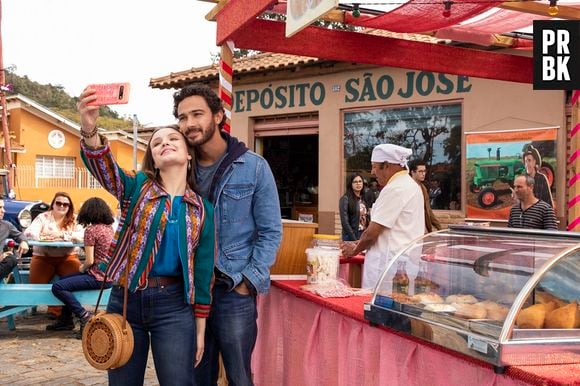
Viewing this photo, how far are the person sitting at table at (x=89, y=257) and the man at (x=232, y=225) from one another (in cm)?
338

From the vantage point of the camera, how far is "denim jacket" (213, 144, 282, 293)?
300 cm

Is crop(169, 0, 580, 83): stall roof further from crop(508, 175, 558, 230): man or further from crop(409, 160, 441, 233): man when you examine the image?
crop(409, 160, 441, 233): man

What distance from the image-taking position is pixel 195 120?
2.95 meters

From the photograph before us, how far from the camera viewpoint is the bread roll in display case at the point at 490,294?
2189 mm

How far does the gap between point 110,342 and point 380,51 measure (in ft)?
12.4

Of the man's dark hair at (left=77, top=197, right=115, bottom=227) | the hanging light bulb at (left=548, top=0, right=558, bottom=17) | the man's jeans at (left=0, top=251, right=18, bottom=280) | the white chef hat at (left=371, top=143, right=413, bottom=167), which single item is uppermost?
the hanging light bulb at (left=548, top=0, right=558, bottom=17)

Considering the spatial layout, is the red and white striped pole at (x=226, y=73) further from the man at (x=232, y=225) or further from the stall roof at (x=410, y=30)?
the man at (x=232, y=225)

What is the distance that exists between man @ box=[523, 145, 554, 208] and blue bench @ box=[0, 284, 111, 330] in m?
5.51

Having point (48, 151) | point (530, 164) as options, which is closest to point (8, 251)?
point (530, 164)

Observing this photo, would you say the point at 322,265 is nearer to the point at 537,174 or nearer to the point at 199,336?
the point at 199,336

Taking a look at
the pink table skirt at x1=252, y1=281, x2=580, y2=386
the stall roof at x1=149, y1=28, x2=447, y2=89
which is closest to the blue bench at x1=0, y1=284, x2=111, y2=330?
the pink table skirt at x1=252, y1=281, x2=580, y2=386

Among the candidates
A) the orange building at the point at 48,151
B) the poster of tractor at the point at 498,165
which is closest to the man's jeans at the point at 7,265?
the poster of tractor at the point at 498,165

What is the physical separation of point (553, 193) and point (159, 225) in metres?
6.70

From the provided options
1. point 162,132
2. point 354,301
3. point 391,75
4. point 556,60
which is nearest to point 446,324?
point 354,301
